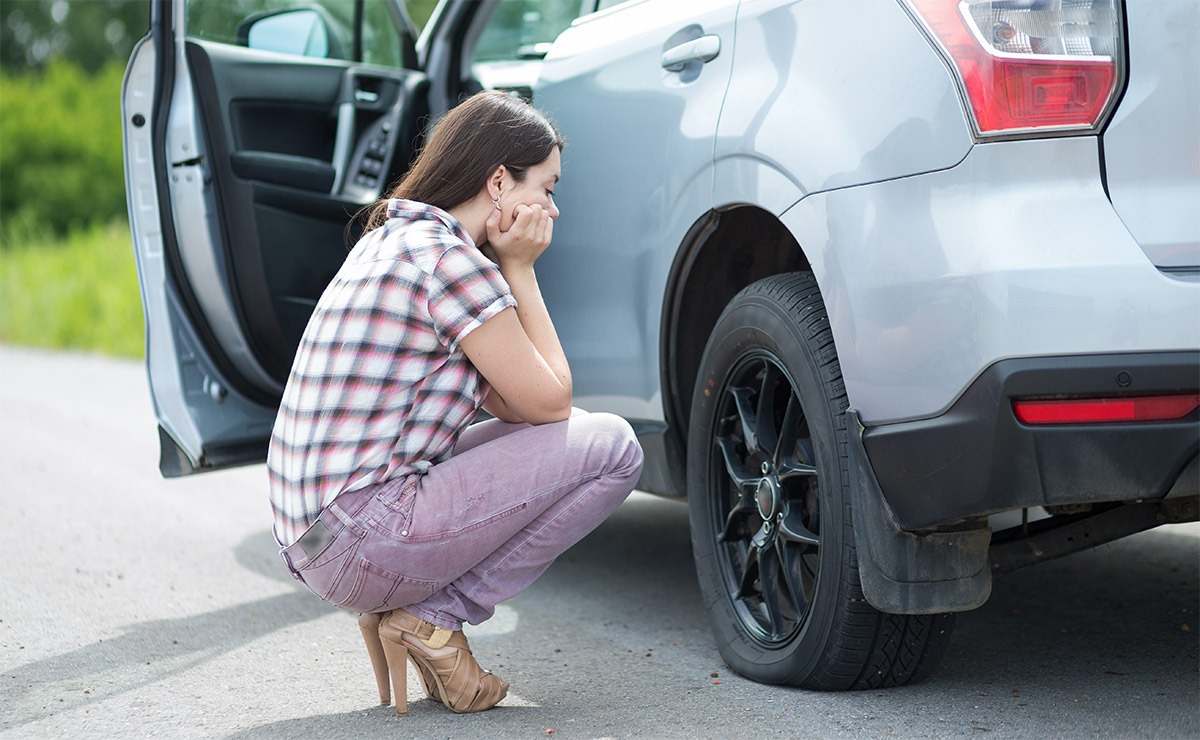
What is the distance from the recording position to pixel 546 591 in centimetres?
402

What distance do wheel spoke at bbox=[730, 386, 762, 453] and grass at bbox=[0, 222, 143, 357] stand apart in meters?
10.7

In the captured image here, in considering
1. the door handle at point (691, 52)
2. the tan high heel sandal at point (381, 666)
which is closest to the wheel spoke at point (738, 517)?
the tan high heel sandal at point (381, 666)

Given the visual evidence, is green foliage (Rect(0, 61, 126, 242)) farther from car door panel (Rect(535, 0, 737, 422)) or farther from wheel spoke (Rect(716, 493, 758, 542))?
wheel spoke (Rect(716, 493, 758, 542))

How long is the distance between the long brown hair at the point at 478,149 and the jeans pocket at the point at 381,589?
2.39 ft

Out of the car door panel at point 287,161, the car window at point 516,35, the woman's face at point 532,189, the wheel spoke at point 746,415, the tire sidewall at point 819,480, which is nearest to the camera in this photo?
the tire sidewall at point 819,480

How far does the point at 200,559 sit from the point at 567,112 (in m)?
2.01

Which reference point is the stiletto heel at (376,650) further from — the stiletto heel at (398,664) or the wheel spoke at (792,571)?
the wheel spoke at (792,571)

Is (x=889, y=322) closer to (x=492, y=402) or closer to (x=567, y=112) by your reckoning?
(x=492, y=402)

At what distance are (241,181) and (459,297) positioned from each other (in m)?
1.61

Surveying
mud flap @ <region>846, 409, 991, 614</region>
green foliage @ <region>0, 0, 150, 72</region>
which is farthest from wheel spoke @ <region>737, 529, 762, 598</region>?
green foliage @ <region>0, 0, 150, 72</region>

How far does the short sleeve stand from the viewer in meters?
2.59

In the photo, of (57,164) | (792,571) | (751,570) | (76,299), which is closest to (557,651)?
(751,570)

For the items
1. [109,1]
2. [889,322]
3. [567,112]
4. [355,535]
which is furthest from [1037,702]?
[109,1]

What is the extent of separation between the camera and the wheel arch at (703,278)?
3.03 m
